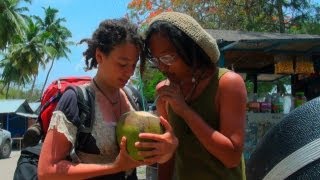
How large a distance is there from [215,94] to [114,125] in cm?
43

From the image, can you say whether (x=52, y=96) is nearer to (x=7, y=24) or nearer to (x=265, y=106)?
(x=265, y=106)

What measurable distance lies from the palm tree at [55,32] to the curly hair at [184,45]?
48589 millimetres

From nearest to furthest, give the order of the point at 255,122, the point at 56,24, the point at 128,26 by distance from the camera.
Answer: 1. the point at 128,26
2. the point at 255,122
3. the point at 56,24

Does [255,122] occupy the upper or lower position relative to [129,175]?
lower

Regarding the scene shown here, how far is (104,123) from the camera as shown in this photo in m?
1.94

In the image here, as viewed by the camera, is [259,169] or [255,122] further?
[255,122]

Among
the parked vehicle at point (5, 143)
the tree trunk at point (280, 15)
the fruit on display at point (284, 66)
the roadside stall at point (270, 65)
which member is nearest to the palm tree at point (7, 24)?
the parked vehicle at point (5, 143)

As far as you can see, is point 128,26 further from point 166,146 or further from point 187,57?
point 166,146

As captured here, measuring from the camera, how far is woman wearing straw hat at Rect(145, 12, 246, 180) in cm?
188

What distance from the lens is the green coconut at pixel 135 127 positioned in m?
1.73

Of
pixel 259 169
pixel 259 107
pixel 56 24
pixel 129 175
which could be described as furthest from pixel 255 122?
pixel 56 24

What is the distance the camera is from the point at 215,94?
1.99 m

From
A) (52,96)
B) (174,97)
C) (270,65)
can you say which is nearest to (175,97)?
(174,97)

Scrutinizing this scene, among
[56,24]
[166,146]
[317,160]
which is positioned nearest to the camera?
[317,160]
